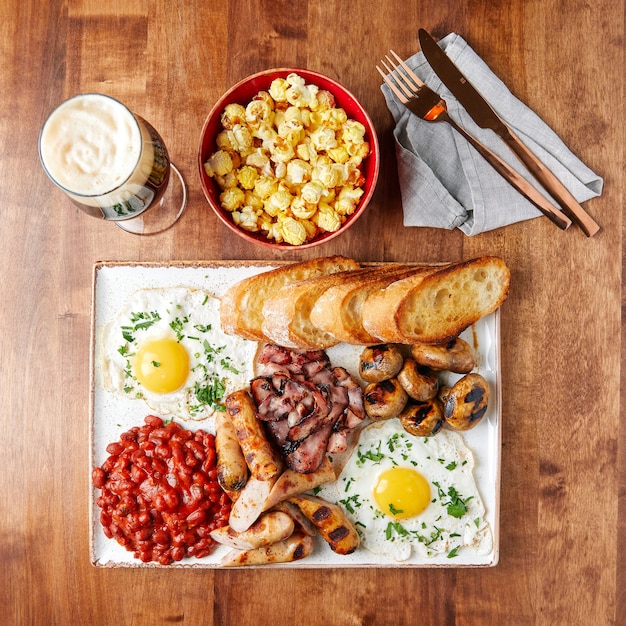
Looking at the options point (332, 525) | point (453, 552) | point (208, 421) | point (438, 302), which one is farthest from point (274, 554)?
point (438, 302)

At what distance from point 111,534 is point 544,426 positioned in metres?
1.72

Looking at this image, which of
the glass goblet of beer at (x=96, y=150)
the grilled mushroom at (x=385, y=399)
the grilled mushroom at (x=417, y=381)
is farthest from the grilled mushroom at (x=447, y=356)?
the glass goblet of beer at (x=96, y=150)

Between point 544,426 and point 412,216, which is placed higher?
point 412,216

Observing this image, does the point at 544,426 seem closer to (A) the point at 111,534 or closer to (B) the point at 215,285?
(B) the point at 215,285

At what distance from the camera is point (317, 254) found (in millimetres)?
2443

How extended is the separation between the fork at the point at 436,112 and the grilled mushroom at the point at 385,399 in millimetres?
873

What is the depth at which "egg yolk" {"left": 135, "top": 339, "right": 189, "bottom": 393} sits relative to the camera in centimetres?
235

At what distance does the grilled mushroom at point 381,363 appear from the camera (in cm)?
226

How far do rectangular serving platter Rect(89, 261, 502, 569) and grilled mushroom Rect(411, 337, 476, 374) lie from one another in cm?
13

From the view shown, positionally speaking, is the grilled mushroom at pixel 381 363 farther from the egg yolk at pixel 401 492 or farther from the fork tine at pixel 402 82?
the fork tine at pixel 402 82

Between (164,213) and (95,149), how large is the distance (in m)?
0.50

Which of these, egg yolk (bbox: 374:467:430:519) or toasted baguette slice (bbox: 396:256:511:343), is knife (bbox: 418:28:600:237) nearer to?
toasted baguette slice (bbox: 396:256:511:343)

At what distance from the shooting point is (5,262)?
2.49 metres

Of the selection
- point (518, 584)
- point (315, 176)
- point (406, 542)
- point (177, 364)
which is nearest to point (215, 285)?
point (177, 364)
